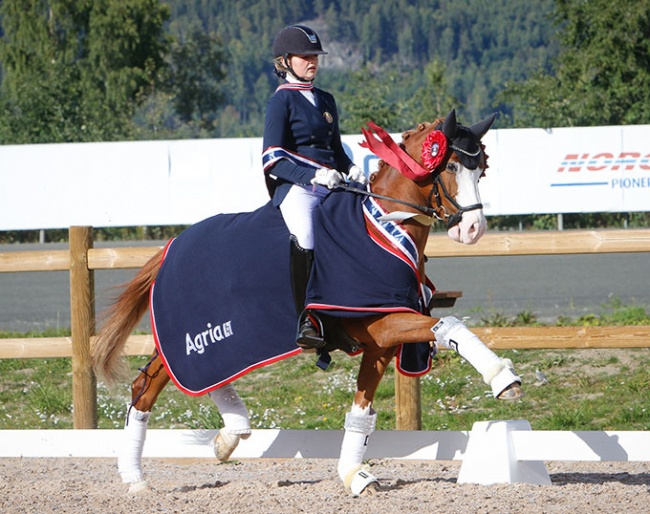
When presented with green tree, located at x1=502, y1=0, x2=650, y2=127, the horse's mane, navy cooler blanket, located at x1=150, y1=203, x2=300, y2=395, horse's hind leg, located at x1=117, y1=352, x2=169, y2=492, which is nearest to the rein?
the horse's mane

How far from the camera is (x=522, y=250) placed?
6531 mm

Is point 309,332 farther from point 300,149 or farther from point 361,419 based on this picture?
point 300,149

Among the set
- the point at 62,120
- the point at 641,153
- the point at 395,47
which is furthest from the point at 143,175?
the point at 395,47

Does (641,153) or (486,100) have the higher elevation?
(641,153)

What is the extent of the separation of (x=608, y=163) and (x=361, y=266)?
14.3 m

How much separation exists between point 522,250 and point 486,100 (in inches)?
5790

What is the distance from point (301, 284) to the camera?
500cm

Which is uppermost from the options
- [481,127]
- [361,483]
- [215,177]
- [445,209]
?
[481,127]

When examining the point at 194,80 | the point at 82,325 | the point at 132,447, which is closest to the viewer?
the point at 132,447

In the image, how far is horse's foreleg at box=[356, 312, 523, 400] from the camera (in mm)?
4566

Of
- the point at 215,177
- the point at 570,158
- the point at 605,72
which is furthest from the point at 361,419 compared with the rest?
the point at 605,72

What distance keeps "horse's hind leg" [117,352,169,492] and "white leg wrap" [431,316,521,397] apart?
1.68 meters

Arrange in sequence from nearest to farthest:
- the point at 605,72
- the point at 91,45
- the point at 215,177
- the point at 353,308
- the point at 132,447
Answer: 1. the point at 353,308
2. the point at 132,447
3. the point at 215,177
4. the point at 605,72
5. the point at 91,45

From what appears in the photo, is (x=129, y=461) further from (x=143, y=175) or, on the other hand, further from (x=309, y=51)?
(x=143, y=175)
